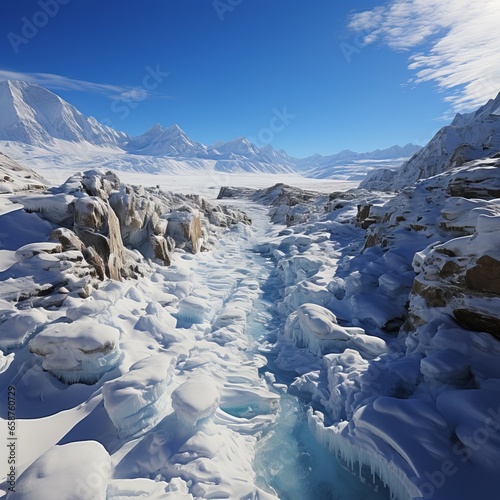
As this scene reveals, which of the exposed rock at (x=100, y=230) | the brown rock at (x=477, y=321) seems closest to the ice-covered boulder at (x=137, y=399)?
the exposed rock at (x=100, y=230)

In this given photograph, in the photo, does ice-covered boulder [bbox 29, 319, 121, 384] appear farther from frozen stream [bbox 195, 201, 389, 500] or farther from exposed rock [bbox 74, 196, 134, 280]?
exposed rock [bbox 74, 196, 134, 280]

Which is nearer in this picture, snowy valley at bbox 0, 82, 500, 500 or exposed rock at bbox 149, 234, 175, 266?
snowy valley at bbox 0, 82, 500, 500

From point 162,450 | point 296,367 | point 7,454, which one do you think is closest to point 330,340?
point 296,367

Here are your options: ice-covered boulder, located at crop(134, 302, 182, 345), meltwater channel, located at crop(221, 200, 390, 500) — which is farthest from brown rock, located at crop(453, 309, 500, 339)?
ice-covered boulder, located at crop(134, 302, 182, 345)

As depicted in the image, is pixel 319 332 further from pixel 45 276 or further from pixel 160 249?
pixel 160 249

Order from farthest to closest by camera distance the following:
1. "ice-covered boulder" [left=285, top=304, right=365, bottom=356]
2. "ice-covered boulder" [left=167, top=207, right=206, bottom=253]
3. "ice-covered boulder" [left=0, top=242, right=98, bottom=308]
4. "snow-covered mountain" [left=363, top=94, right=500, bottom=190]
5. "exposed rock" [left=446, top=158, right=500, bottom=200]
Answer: "snow-covered mountain" [left=363, top=94, right=500, bottom=190]
"ice-covered boulder" [left=167, top=207, right=206, bottom=253]
"exposed rock" [left=446, top=158, right=500, bottom=200]
"ice-covered boulder" [left=285, top=304, right=365, bottom=356]
"ice-covered boulder" [left=0, top=242, right=98, bottom=308]

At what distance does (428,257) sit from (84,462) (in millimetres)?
8370

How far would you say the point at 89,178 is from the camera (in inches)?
513

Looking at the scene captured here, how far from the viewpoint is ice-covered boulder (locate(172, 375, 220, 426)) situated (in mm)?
5461

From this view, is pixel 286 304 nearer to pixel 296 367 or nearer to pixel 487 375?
pixel 296 367

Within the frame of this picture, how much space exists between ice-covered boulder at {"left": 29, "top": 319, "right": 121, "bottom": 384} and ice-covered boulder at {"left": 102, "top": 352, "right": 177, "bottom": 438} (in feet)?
3.15

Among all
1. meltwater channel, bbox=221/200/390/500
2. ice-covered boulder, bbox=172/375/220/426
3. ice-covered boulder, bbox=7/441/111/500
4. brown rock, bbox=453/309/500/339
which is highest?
brown rock, bbox=453/309/500/339

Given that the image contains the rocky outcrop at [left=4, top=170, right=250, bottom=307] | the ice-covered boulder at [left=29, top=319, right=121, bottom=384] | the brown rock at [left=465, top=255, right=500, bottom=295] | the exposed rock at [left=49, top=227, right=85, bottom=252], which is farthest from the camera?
the exposed rock at [left=49, top=227, right=85, bottom=252]

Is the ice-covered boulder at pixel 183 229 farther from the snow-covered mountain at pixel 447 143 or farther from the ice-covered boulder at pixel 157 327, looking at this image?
the snow-covered mountain at pixel 447 143
